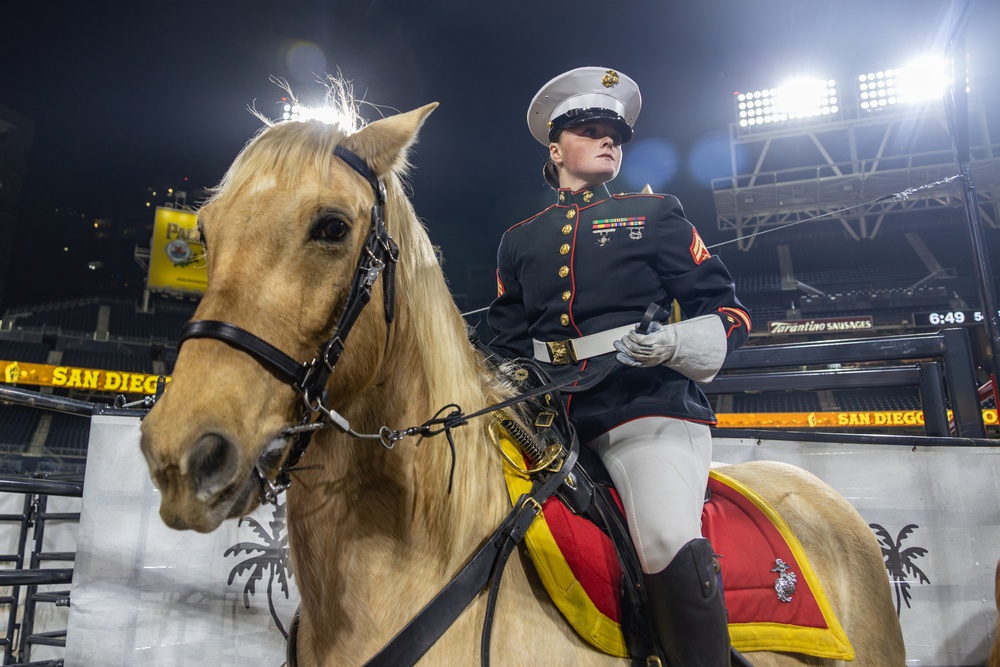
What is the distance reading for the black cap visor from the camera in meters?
2.25

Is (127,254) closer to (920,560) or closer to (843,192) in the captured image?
(843,192)

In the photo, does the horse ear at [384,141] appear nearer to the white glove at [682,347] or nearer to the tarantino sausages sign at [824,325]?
the white glove at [682,347]

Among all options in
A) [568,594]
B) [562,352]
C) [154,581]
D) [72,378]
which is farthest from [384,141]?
[72,378]

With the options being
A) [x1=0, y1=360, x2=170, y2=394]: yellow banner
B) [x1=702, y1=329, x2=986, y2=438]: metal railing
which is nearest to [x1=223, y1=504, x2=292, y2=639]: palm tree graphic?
[x1=702, y1=329, x2=986, y2=438]: metal railing

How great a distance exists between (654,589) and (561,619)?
271mm

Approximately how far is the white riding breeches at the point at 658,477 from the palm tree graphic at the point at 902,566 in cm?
229

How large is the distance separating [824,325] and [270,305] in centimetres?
2222

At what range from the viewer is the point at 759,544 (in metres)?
2.07

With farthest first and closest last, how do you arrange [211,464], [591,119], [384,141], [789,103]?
[789,103] < [591,119] < [384,141] < [211,464]

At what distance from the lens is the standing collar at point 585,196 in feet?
7.36

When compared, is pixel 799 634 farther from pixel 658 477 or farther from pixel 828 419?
pixel 828 419

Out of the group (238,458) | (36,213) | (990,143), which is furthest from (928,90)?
(36,213)

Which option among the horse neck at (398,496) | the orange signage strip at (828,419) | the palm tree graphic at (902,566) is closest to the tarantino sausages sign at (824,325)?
the orange signage strip at (828,419)

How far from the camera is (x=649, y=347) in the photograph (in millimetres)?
1719
